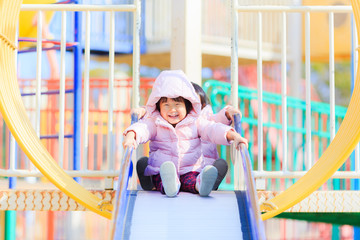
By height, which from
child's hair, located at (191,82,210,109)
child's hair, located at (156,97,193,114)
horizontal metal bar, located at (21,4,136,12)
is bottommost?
child's hair, located at (156,97,193,114)

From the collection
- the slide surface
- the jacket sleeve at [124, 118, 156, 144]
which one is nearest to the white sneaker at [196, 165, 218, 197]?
the slide surface

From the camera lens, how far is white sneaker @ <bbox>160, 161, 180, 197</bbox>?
3.16 m

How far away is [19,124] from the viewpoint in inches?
141

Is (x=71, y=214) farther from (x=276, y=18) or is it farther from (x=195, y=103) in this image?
(x=195, y=103)

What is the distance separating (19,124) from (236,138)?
1.43 metres

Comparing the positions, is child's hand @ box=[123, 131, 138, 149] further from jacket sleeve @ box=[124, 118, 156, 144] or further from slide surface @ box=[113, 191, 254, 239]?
slide surface @ box=[113, 191, 254, 239]

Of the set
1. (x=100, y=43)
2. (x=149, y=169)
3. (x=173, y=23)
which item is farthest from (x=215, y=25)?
(x=149, y=169)

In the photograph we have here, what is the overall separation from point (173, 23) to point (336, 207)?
224 cm

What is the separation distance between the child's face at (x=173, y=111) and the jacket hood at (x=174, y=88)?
Answer: 6 cm

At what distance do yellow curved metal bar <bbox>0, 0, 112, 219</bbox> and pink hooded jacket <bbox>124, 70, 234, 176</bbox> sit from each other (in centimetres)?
44

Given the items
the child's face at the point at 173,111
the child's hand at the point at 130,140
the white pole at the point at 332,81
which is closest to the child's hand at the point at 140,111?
the child's face at the point at 173,111

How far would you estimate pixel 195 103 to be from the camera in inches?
145

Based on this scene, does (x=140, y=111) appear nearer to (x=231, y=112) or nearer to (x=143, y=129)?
(x=143, y=129)

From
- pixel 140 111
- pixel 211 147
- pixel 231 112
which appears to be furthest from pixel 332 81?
pixel 140 111
